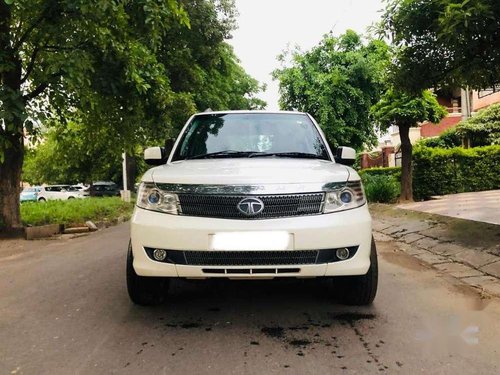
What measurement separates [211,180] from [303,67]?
19.6 m

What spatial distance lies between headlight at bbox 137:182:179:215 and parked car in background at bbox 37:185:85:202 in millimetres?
34755

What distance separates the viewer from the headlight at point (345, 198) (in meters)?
3.64

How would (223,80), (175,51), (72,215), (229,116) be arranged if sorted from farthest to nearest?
(223,80), (175,51), (72,215), (229,116)

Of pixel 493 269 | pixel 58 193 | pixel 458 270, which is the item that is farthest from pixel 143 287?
pixel 58 193

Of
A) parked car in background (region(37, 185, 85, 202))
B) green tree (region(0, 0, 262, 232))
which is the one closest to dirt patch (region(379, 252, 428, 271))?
green tree (region(0, 0, 262, 232))

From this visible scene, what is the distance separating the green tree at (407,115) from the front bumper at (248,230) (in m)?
11.1

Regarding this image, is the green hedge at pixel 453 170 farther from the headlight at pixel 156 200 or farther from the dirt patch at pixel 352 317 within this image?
the headlight at pixel 156 200

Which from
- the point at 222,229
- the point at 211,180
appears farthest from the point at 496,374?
the point at 211,180

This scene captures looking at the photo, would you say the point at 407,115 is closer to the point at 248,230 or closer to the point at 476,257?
the point at 476,257

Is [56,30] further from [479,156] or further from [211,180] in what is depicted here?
[479,156]

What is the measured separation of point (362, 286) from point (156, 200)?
1.83 m

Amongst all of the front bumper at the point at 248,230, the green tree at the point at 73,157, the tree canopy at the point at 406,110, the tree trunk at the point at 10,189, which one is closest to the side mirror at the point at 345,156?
the front bumper at the point at 248,230

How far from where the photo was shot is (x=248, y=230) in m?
3.46

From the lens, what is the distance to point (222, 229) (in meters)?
3.46
